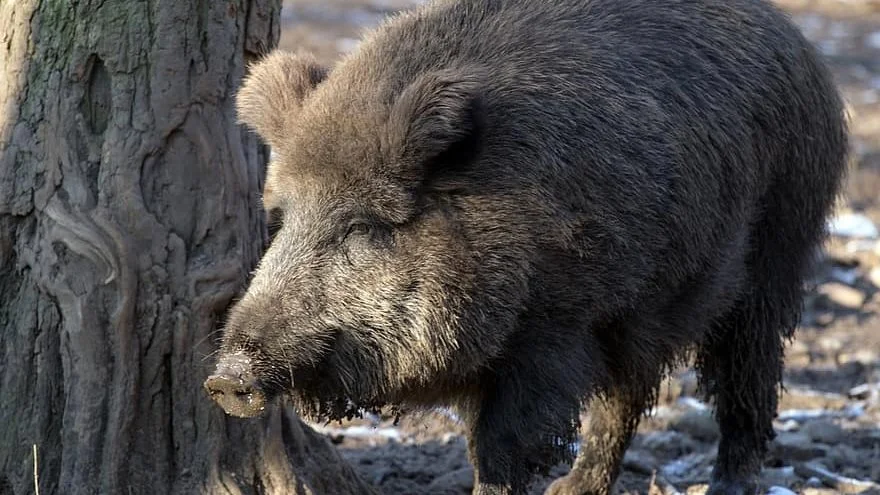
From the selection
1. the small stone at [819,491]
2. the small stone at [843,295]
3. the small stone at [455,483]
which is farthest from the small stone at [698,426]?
the small stone at [843,295]

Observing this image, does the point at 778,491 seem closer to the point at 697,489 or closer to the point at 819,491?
the point at 819,491

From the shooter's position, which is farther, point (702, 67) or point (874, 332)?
point (874, 332)

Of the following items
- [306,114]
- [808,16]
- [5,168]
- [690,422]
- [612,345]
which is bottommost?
[690,422]

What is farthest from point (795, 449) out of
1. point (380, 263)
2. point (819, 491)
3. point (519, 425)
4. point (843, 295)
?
point (380, 263)

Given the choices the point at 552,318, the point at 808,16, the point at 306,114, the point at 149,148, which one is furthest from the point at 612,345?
the point at 808,16

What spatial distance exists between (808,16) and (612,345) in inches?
576

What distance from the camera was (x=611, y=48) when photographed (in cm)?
431

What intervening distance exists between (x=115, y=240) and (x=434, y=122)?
1096 mm

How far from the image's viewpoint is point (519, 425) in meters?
4.01

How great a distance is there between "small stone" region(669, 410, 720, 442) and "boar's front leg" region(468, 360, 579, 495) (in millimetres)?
2198

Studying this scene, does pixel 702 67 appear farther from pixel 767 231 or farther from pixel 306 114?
pixel 306 114

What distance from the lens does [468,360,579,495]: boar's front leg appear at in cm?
401

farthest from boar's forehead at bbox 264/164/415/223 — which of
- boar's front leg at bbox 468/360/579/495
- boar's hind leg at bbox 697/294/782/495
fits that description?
boar's hind leg at bbox 697/294/782/495

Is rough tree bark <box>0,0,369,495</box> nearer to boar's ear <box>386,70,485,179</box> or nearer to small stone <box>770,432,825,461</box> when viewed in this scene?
boar's ear <box>386,70,485,179</box>
